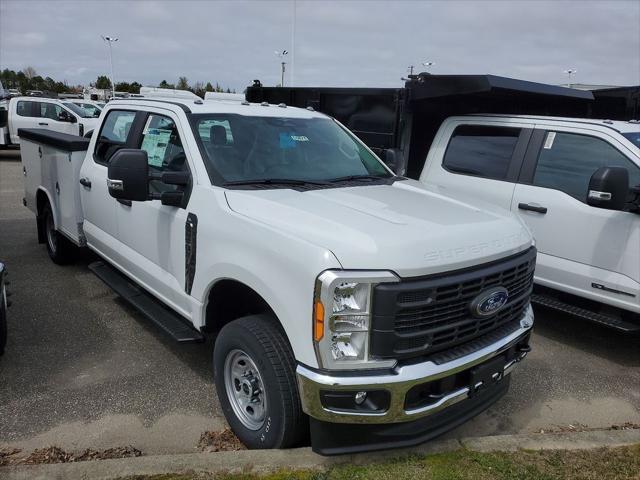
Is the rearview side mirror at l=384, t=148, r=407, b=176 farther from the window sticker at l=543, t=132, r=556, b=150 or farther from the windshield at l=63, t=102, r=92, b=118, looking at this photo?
the windshield at l=63, t=102, r=92, b=118

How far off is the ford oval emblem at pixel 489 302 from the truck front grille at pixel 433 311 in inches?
1.1

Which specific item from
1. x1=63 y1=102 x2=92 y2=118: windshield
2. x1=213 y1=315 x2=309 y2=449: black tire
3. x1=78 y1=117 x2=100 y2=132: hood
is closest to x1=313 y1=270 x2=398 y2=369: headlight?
x1=213 y1=315 x2=309 y2=449: black tire

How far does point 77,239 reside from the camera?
551 cm

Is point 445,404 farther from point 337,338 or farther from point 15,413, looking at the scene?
point 15,413

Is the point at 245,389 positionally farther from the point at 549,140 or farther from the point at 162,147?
the point at 549,140

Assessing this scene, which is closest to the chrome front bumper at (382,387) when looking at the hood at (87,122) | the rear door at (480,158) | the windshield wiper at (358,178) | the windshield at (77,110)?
the windshield wiper at (358,178)

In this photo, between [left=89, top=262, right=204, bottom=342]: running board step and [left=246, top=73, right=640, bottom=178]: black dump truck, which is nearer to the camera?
[left=89, top=262, right=204, bottom=342]: running board step

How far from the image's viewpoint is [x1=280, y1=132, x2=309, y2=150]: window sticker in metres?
3.98

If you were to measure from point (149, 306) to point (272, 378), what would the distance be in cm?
177

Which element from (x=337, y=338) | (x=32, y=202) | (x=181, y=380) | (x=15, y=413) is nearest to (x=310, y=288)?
(x=337, y=338)

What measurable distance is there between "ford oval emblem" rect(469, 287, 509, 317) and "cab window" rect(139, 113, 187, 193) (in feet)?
6.86

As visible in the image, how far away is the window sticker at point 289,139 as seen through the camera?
3.98 m

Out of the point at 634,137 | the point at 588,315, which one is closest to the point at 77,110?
the point at 634,137

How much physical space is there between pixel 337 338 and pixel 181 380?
195 cm
